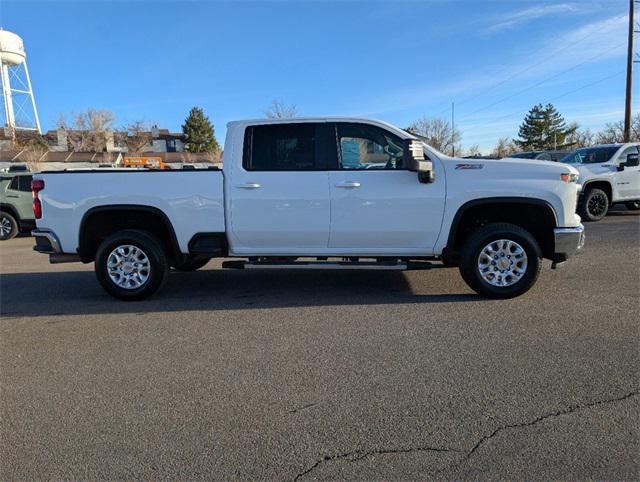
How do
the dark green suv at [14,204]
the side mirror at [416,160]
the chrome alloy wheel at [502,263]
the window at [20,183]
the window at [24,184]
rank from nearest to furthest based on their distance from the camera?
the side mirror at [416,160], the chrome alloy wheel at [502,263], the dark green suv at [14,204], the window at [20,183], the window at [24,184]

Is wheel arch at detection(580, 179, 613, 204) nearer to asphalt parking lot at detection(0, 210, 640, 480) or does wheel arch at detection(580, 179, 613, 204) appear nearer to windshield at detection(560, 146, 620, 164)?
windshield at detection(560, 146, 620, 164)

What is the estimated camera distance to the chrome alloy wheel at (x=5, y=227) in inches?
490

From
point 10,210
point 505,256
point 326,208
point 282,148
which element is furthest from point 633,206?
point 10,210

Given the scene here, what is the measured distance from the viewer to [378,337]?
14.3ft

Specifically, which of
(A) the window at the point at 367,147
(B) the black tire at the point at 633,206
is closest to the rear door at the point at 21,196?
(A) the window at the point at 367,147

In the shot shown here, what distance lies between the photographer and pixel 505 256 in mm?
5355

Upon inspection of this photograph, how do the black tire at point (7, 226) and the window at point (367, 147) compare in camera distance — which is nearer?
the window at point (367, 147)

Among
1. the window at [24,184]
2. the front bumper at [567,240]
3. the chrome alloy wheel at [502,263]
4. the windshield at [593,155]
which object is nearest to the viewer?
the front bumper at [567,240]

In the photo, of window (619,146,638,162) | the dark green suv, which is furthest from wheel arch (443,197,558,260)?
the dark green suv

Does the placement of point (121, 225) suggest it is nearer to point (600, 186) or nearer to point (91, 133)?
point (600, 186)

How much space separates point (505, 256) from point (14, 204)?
40.2 feet

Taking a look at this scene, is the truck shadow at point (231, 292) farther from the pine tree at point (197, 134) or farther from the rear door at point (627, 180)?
the pine tree at point (197, 134)

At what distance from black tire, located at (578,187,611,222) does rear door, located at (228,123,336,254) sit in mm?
8975

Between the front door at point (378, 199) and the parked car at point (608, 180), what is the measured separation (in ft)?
26.7
